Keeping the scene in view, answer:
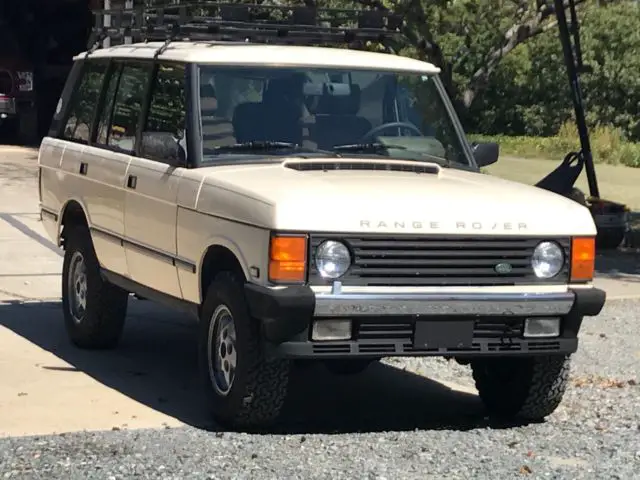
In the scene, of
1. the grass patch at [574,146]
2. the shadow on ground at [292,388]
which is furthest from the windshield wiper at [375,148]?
the grass patch at [574,146]

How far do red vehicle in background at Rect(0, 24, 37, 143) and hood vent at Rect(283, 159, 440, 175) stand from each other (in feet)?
57.0

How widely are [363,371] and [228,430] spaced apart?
2.05m

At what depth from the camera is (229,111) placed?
7.59 meters

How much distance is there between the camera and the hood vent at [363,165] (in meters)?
7.36

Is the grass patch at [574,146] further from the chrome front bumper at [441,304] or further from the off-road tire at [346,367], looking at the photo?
the chrome front bumper at [441,304]

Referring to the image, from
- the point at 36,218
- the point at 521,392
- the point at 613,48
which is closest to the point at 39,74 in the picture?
the point at 36,218

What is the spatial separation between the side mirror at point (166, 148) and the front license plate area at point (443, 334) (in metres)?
1.68

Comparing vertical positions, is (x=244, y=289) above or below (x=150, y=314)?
above

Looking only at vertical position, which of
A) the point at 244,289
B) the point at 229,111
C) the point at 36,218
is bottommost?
the point at 36,218

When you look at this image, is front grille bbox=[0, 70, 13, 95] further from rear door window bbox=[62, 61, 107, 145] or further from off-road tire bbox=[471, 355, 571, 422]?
off-road tire bbox=[471, 355, 571, 422]

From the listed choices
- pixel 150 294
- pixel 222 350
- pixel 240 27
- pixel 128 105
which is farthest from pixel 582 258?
pixel 128 105

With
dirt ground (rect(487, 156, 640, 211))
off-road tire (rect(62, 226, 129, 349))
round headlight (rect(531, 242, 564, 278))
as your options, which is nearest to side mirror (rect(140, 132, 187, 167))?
off-road tire (rect(62, 226, 129, 349))

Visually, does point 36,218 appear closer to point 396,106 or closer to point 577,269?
point 396,106

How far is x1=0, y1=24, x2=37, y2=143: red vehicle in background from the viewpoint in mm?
24031
